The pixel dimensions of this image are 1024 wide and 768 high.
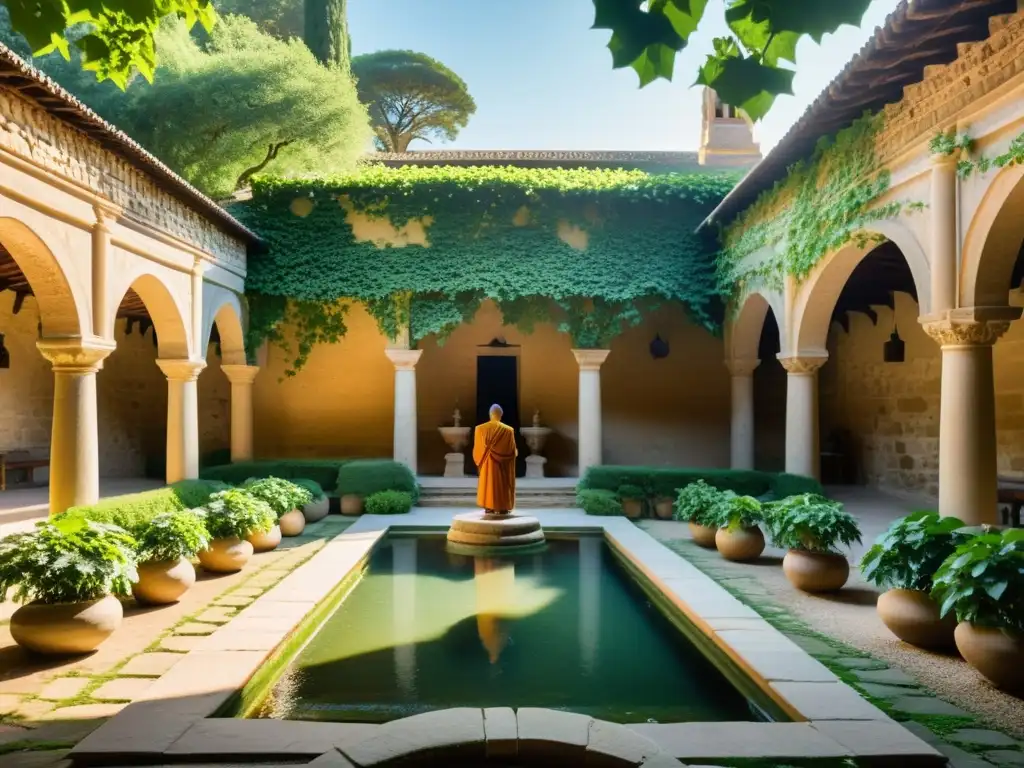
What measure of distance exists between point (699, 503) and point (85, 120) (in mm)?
9463

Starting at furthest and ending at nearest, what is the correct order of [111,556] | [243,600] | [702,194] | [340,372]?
[340,372] < [702,194] < [243,600] < [111,556]

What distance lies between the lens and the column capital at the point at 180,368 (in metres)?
13.0

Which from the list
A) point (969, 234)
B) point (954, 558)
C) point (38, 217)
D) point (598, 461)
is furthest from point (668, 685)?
point (598, 461)

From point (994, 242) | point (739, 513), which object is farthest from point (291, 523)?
point (994, 242)

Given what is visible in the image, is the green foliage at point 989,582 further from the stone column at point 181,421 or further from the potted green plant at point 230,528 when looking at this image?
the stone column at point 181,421

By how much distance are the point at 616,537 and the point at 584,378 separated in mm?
5596

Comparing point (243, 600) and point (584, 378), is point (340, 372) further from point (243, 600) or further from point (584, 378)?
point (243, 600)

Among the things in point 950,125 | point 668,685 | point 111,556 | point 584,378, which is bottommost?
point 668,685

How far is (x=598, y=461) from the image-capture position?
16.2 m

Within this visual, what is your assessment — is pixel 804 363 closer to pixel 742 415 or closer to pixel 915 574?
pixel 742 415

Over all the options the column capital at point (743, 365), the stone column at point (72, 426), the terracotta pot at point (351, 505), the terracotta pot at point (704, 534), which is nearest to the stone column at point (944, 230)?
the terracotta pot at point (704, 534)

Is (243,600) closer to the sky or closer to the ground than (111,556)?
closer to the ground

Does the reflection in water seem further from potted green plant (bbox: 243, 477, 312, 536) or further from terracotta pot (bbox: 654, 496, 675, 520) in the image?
terracotta pot (bbox: 654, 496, 675, 520)

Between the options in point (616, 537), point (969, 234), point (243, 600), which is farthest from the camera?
point (616, 537)
